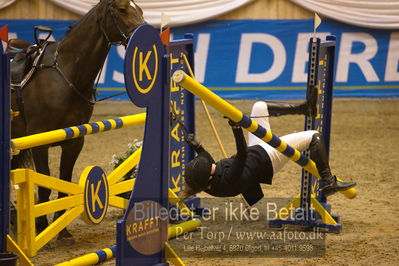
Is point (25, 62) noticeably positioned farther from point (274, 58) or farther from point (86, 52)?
point (274, 58)

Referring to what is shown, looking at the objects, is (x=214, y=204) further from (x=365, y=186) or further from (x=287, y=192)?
(x=365, y=186)

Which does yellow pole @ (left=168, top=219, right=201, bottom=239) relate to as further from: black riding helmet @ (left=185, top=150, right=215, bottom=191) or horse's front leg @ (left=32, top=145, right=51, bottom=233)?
horse's front leg @ (left=32, top=145, right=51, bottom=233)

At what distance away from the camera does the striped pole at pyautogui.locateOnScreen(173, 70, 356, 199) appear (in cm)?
454

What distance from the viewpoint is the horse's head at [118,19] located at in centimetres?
595

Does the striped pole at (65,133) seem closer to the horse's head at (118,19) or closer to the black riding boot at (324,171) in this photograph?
the horse's head at (118,19)

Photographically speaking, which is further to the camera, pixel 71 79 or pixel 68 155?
pixel 68 155

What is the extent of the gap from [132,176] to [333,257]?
6.98 ft

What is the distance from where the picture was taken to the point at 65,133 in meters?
4.92

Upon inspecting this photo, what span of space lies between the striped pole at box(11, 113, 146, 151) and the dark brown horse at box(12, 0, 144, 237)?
606 millimetres

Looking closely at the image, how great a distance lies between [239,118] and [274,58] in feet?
26.5

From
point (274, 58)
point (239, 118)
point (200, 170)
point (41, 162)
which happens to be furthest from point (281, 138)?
point (274, 58)

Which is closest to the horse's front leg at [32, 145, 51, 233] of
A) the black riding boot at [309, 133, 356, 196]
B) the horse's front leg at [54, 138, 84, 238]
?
the horse's front leg at [54, 138, 84, 238]

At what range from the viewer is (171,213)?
6676 mm

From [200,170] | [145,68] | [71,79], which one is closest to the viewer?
[145,68]
